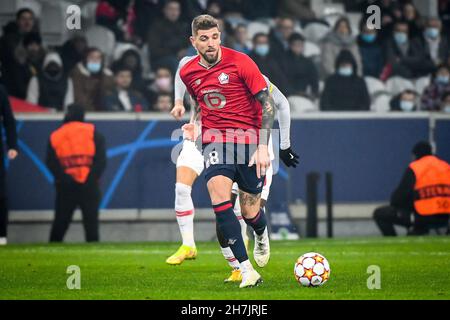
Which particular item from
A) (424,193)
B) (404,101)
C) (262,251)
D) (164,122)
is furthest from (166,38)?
(262,251)

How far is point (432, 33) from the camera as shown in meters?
23.9

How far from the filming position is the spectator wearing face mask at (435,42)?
23.8 m

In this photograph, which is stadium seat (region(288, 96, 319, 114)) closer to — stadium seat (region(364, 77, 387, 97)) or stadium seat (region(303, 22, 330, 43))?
stadium seat (region(364, 77, 387, 97))

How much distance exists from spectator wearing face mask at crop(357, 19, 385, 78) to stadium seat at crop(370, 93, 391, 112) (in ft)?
2.52

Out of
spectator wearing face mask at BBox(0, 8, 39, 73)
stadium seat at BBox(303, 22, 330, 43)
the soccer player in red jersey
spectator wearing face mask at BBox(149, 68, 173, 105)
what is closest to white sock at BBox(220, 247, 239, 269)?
the soccer player in red jersey

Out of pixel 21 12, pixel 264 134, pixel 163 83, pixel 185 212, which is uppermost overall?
pixel 21 12

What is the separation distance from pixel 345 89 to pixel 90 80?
4.29m

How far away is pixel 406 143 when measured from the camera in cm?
2109

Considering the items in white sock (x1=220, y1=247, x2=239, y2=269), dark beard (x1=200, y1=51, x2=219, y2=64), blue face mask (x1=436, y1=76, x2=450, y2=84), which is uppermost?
dark beard (x1=200, y1=51, x2=219, y2=64)

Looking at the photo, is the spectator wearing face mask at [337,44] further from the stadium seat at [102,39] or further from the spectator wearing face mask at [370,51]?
the stadium seat at [102,39]

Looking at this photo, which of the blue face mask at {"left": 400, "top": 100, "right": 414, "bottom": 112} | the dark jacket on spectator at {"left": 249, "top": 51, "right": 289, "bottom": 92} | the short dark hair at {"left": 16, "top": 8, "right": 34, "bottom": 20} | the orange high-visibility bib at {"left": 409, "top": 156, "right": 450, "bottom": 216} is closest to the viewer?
the orange high-visibility bib at {"left": 409, "top": 156, "right": 450, "bottom": 216}

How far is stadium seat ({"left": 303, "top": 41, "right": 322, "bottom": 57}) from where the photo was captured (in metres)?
23.1

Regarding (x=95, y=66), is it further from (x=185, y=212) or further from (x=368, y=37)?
(x=185, y=212)
